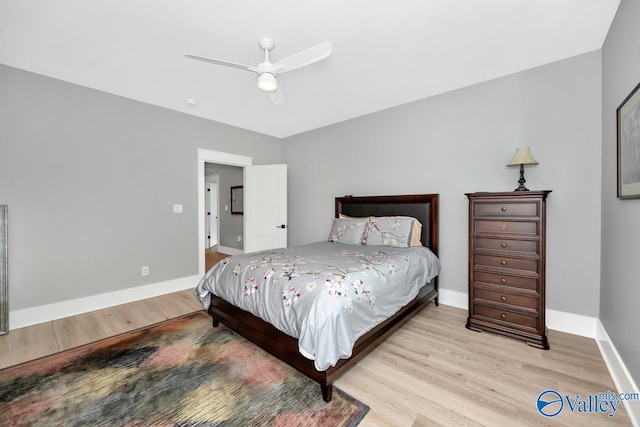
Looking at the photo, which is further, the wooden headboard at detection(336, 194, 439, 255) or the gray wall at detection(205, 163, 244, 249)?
the gray wall at detection(205, 163, 244, 249)

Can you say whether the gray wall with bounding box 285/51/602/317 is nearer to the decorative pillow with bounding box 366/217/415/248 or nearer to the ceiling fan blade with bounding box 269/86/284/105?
the decorative pillow with bounding box 366/217/415/248

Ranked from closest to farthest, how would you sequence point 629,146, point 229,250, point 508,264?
point 629,146
point 508,264
point 229,250

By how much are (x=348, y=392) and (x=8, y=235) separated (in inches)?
141

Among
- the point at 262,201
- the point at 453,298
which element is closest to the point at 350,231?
the point at 453,298

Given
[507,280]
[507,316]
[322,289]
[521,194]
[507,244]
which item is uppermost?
[521,194]

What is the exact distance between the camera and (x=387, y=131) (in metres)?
3.83

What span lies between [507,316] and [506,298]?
0.17 m

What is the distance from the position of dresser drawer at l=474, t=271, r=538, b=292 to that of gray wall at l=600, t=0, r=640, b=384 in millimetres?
488

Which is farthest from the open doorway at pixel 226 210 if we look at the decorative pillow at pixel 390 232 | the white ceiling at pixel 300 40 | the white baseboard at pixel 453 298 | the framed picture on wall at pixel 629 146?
the framed picture on wall at pixel 629 146

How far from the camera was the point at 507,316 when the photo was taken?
2.49m

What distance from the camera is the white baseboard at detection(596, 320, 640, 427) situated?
58.9 inches


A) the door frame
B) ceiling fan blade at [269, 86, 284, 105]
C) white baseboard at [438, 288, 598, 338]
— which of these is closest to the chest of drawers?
white baseboard at [438, 288, 598, 338]

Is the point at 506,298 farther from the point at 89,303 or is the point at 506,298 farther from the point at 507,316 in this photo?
the point at 89,303

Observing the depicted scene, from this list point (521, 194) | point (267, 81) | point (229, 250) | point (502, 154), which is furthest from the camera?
point (229, 250)
